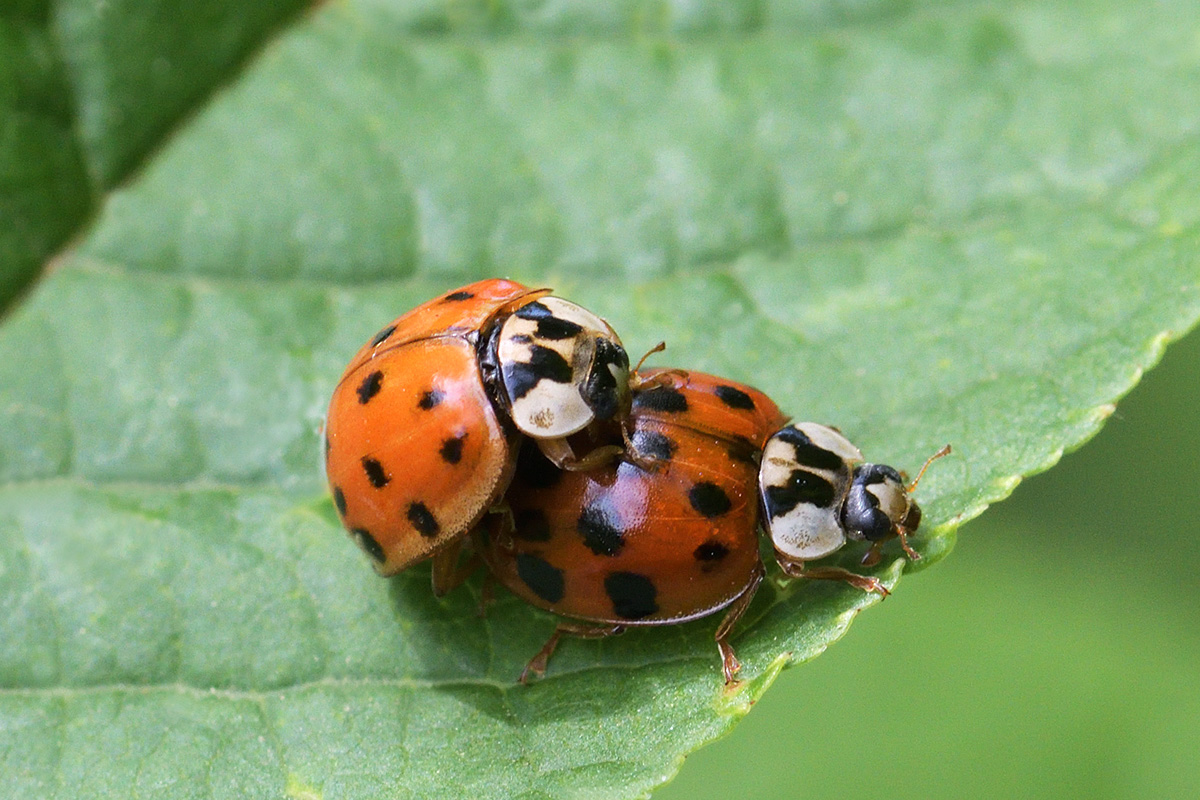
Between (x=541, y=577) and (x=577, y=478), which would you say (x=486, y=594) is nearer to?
(x=541, y=577)

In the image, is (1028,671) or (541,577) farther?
(1028,671)

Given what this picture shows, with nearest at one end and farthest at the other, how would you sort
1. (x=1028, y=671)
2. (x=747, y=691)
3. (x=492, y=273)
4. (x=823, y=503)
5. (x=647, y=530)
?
(x=747, y=691) < (x=647, y=530) < (x=823, y=503) < (x=492, y=273) < (x=1028, y=671)

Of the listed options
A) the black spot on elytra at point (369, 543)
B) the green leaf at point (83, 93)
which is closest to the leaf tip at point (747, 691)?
the black spot on elytra at point (369, 543)

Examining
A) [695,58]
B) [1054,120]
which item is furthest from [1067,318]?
[695,58]

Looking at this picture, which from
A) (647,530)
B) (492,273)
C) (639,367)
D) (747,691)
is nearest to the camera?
(747,691)

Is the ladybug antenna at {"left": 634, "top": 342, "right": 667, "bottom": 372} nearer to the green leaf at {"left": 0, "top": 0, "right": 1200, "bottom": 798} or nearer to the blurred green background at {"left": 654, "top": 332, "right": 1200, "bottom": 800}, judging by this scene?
the green leaf at {"left": 0, "top": 0, "right": 1200, "bottom": 798}

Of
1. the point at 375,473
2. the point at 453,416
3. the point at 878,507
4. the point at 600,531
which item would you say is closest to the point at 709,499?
the point at 600,531
